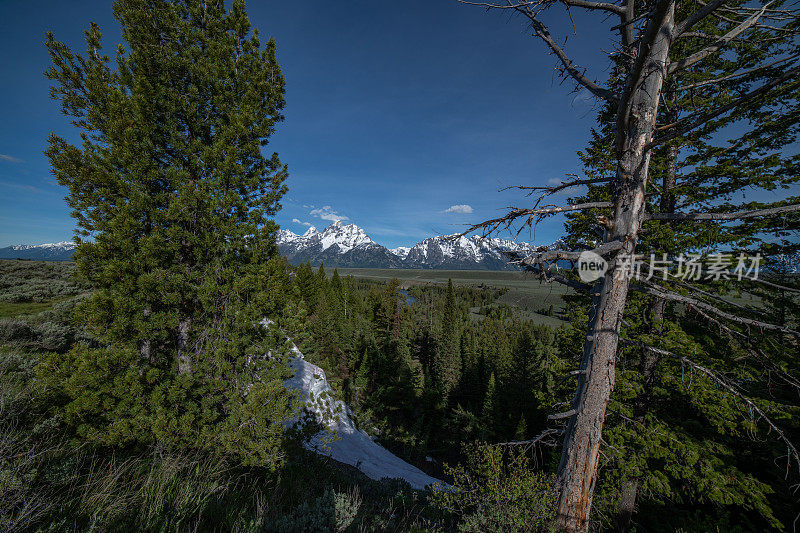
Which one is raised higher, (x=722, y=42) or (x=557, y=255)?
(x=722, y=42)

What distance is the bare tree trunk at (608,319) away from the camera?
3387 mm

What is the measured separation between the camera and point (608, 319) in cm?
347

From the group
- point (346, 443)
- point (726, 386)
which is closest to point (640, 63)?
point (726, 386)

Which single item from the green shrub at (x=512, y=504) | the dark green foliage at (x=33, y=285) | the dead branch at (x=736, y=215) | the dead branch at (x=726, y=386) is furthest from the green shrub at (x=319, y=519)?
the dark green foliage at (x=33, y=285)

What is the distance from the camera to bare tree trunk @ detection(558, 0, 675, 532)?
339 cm

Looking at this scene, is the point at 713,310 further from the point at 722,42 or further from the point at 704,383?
the point at 704,383

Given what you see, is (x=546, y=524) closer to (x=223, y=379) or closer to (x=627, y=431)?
(x=627, y=431)

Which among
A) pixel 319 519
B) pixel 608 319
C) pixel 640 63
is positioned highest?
pixel 640 63

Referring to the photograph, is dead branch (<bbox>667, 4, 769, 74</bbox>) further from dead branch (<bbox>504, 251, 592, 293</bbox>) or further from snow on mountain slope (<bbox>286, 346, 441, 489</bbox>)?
snow on mountain slope (<bbox>286, 346, 441, 489</bbox>)

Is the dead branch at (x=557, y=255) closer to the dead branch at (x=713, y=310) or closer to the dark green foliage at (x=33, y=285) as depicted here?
the dead branch at (x=713, y=310)

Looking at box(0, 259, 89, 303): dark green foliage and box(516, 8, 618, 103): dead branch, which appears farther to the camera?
box(0, 259, 89, 303): dark green foliage

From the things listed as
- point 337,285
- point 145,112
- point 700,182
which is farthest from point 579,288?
point 337,285

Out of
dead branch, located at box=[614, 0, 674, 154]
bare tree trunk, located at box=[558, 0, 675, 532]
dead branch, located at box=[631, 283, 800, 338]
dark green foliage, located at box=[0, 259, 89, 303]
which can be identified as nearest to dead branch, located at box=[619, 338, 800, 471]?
bare tree trunk, located at box=[558, 0, 675, 532]

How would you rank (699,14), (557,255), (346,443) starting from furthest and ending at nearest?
1. (346,443)
2. (557,255)
3. (699,14)
